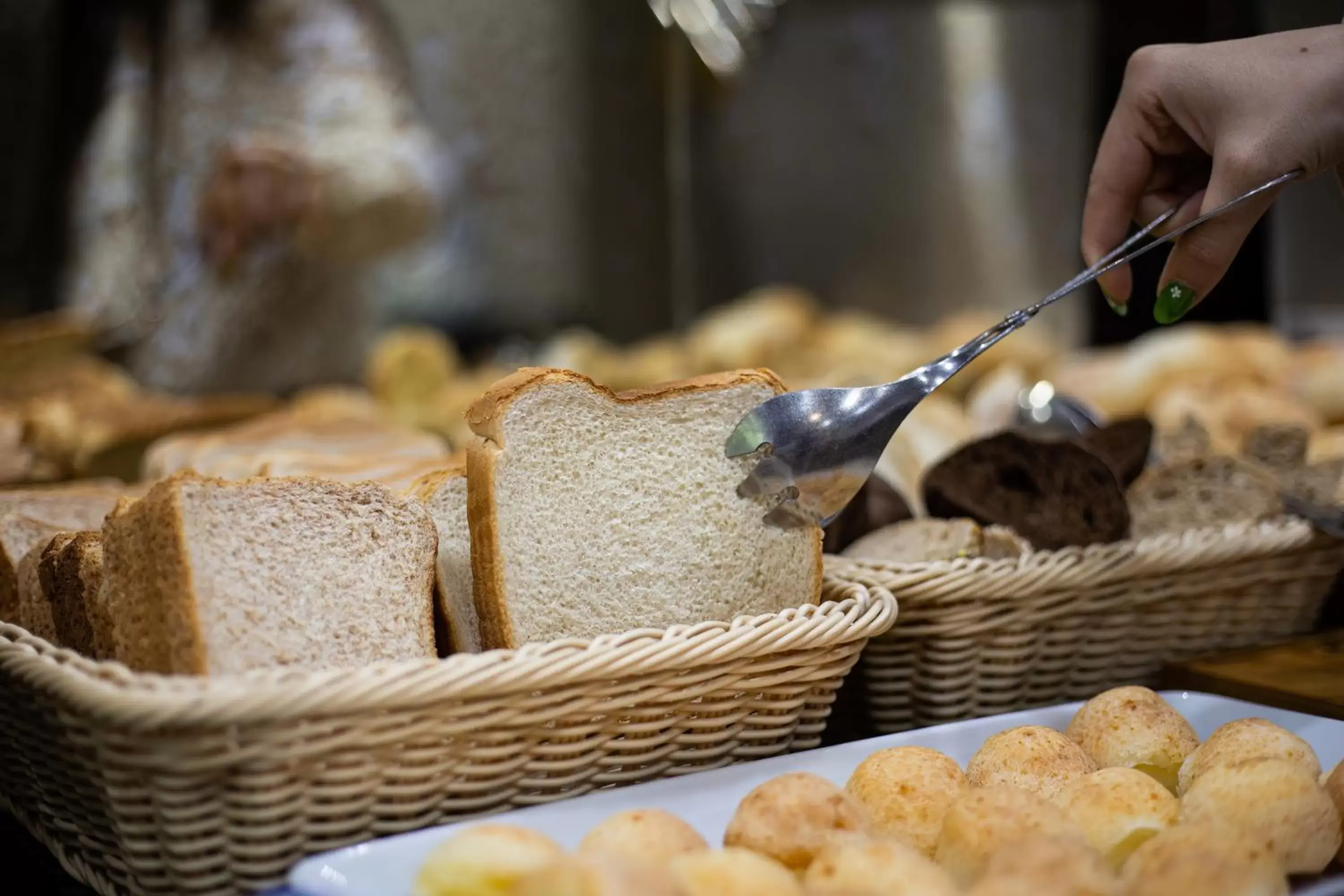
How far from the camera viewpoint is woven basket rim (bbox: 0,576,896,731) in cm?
98

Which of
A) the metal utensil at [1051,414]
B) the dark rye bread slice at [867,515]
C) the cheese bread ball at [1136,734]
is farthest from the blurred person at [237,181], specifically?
the cheese bread ball at [1136,734]

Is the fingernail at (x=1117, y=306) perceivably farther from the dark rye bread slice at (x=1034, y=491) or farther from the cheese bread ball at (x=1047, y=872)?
the cheese bread ball at (x=1047, y=872)

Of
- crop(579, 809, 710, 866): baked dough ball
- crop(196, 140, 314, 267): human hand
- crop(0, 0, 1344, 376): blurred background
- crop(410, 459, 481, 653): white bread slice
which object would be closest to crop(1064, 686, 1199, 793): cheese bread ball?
crop(579, 809, 710, 866): baked dough ball

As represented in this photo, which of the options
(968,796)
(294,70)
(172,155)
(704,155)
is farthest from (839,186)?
(968,796)

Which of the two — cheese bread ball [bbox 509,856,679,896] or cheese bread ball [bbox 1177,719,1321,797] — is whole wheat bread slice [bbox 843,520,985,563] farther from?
cheese bread ball [bbox 509,856,679,896]

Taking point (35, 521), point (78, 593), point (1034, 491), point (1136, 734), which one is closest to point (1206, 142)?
point (1034, 491)

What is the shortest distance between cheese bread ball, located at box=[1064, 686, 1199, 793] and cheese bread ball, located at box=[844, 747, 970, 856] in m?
0.18

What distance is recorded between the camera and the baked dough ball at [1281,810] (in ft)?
3.34

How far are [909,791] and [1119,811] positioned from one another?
0.58ft

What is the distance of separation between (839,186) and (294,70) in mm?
2103

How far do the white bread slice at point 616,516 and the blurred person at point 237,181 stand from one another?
2869 mm

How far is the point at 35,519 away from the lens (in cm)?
159

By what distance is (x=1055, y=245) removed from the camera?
4.40 m

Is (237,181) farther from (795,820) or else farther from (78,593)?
(795,820)
